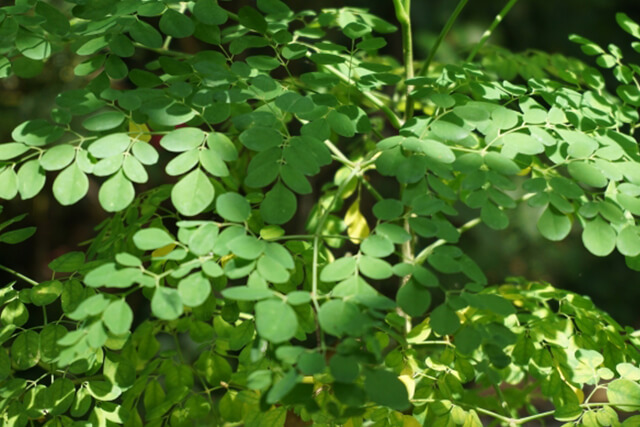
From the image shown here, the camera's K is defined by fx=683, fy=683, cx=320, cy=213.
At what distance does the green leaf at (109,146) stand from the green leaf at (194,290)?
0.21 m

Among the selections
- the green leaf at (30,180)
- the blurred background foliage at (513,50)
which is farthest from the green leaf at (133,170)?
the blurred background foliage at (513,50)

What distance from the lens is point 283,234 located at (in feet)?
2.74

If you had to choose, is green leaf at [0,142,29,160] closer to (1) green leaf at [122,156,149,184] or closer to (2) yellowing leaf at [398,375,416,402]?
(1) green leaf at [122,156,149,184]

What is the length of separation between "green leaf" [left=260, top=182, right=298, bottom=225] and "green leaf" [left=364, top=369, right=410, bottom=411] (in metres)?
0.21

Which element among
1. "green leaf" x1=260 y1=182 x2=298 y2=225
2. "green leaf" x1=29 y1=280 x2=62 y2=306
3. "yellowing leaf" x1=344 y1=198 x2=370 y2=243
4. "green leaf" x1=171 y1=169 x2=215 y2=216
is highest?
"green leaf" x1=260 y1=182 x2=298 y2=225

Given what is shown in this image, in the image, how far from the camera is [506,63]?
143 cm

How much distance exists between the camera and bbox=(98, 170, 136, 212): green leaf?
762 mm

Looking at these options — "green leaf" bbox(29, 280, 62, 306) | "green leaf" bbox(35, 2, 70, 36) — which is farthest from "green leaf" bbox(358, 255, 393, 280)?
"green leaf" bbox(35, 2, 70, 36)

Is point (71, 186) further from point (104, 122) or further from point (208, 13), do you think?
point (208, 13)

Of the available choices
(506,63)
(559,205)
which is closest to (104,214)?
(506,63)

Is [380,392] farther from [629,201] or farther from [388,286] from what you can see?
[388,286]

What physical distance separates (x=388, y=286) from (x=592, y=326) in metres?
1.79

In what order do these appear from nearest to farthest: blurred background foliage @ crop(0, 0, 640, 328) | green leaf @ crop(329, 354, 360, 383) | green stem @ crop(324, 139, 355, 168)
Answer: green leaf @ crop(329, 354, 360, 383), green stem @ crop(324, 139, 355, 168), blurred background foliage @ crop(0, 0, 640, 328)

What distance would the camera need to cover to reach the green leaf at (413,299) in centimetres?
68
